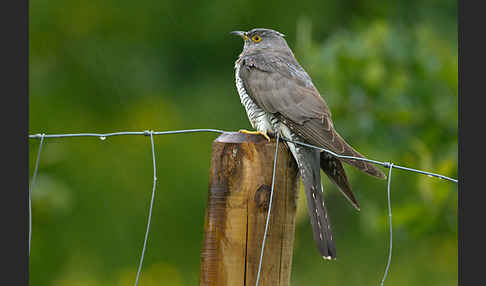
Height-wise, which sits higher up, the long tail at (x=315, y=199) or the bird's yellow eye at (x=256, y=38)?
the bird's yellow eye at (x=256, y=38)

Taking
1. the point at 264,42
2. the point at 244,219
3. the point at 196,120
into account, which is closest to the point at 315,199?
the point at 244,219

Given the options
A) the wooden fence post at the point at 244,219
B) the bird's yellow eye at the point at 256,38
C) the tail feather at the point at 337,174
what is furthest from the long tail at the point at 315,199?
the bird's yellow eye at the point at 256,38

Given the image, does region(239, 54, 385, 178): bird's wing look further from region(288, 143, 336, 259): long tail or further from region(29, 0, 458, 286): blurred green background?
region(29, 0, 458, 286): blurred green background

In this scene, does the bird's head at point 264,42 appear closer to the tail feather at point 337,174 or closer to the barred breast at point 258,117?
the barred breast at point 258,117

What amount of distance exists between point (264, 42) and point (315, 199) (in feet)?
4.71

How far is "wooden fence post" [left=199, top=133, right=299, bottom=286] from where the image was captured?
2.15m

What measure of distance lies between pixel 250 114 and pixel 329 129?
44 cm

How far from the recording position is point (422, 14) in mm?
6320

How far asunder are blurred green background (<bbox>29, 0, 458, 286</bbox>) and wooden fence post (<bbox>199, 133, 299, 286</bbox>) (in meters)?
1.86

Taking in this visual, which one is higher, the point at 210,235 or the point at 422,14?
the point at 422,14

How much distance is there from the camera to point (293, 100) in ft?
9.96

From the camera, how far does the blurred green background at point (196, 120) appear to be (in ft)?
15.4

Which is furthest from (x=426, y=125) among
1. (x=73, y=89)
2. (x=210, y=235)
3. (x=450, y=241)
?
(x=73, y=89)

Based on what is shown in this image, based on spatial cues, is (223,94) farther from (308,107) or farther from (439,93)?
(308,107)
